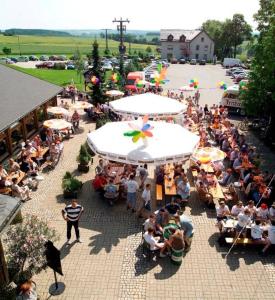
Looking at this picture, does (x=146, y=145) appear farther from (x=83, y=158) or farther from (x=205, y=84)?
(x=205, y=84)

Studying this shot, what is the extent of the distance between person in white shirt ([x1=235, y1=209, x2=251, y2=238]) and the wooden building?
384 inches

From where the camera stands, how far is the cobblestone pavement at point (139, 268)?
8.16 metres

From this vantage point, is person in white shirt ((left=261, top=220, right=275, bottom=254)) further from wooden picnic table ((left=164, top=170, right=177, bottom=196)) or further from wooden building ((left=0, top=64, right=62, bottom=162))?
wooden building ((left=0, top=64, right=62, bottom=162))

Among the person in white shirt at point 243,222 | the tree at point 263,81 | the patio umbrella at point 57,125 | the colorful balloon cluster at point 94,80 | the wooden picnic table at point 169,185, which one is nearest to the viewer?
the person in white shirt at point 243,222

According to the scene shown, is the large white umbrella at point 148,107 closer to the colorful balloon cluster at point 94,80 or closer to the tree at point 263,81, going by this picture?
the tree at point 263,81

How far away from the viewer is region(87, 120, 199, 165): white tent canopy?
445 inches

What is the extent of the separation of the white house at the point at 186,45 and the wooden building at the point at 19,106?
200 ft

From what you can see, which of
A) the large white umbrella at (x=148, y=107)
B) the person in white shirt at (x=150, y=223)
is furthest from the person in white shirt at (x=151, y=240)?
the large white umbrella at (x=148, y=107)

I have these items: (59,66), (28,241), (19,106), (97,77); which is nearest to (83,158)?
(19,106)

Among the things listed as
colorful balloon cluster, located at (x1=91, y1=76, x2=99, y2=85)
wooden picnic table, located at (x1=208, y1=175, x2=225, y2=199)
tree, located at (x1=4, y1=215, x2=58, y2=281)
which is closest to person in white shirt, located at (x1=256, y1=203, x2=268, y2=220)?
wooden picnic table, located at (x1=208, y1=175, x2=225, y2=199)

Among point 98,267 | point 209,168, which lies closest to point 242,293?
point 98,267

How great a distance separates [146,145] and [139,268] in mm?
4748

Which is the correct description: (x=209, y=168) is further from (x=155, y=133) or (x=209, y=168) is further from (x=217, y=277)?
(x=217, y=277)

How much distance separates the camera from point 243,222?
9.81 m
